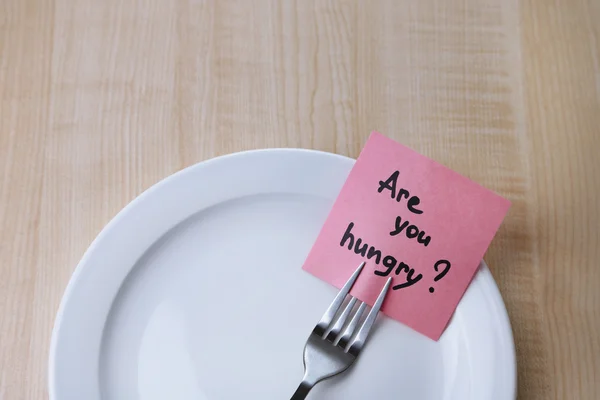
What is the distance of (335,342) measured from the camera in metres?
0.52

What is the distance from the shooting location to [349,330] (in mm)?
525

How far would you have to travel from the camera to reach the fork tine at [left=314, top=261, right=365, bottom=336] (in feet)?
1.73

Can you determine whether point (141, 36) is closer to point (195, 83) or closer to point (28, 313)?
point (195, 83)

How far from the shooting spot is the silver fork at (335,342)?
1.68ft

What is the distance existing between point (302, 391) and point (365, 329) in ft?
0.25

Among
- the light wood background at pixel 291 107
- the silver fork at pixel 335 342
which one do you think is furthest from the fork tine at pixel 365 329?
the light wood background at pixel 291 107

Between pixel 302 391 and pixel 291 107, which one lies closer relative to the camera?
pixel 302 391

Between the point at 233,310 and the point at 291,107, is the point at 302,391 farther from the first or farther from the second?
the point at 291,107

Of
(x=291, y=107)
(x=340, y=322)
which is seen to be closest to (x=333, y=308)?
(x=340, y=322)

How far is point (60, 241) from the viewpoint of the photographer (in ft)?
1.90

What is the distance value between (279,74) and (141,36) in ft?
0.51

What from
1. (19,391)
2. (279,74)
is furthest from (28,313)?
(279,74)

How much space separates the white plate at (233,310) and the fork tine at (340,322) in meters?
0.02

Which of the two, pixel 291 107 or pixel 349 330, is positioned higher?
pixel 291 107
